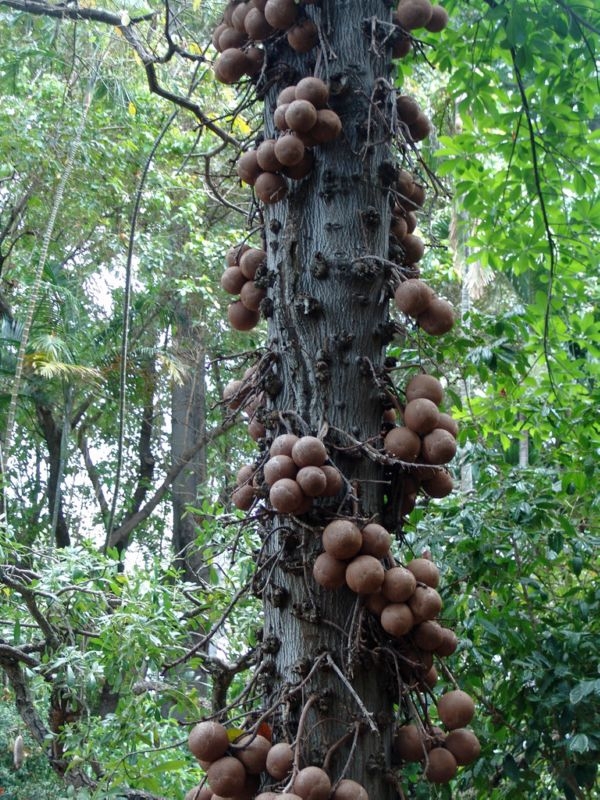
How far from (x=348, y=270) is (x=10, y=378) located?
725 cm

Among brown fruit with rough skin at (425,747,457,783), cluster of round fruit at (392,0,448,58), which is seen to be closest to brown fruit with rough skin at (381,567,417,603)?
brown fruit with rough skin at (425,747,457,783)

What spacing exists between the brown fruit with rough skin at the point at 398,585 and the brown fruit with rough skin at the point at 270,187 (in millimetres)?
660

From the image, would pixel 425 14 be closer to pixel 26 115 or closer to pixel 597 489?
pixel 597 489

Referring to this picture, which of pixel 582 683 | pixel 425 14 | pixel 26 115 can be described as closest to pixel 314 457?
pixel 425 14

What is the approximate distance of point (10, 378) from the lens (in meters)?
7.98

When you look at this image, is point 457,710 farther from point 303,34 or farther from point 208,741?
point 303,34

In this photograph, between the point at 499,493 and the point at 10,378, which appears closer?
the point at 499,493

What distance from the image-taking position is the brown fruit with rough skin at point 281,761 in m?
1.11

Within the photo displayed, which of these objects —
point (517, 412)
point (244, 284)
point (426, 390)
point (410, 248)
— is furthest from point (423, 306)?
point (517, 412)

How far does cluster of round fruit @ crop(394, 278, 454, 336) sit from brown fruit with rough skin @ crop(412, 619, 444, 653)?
0.48 metres

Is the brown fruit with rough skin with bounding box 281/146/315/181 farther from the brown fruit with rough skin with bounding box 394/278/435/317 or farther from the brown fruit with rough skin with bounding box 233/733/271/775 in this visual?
the brown fruit with rough skin with bounding box 233/733/271/775

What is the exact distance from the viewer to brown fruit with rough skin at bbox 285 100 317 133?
50.9 inches

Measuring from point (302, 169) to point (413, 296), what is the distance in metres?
0.30

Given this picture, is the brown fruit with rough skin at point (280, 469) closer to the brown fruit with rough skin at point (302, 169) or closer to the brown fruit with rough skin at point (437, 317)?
the brown fruit with rough skin at point (437, 317)
